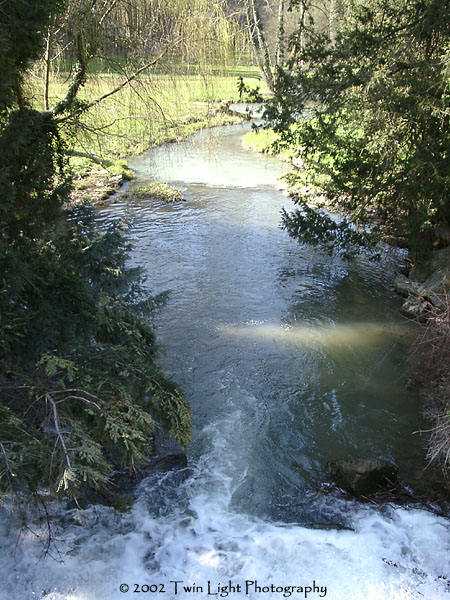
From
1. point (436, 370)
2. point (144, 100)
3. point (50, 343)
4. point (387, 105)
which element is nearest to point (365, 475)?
point (436, 370)

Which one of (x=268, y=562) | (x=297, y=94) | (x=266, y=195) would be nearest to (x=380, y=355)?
(x=268, y=562)

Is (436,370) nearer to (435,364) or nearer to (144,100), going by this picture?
(435,364)

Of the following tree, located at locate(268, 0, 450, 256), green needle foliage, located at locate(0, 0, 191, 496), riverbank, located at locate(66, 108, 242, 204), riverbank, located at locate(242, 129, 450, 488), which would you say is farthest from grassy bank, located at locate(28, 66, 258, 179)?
riverbank, located at locate(66, 108, 242, 204)

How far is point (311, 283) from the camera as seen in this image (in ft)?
35.0

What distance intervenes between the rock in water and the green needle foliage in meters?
2.07

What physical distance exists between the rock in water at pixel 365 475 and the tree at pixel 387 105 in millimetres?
4732

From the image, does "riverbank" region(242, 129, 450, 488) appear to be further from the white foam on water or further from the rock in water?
the white foam on water

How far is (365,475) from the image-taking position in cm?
543

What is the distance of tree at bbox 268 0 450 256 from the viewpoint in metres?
7.68

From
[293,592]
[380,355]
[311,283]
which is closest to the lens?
[293,592]

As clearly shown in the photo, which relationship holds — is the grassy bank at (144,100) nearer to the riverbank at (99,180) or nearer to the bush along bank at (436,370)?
the bush along bank at (436,370)

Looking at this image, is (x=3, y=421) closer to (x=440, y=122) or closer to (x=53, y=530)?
(x=53, y=530)

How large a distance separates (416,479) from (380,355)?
2.67 m

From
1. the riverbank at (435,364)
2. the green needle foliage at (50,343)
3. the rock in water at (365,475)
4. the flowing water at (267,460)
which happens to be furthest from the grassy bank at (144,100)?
the rock in water at (365,475)
